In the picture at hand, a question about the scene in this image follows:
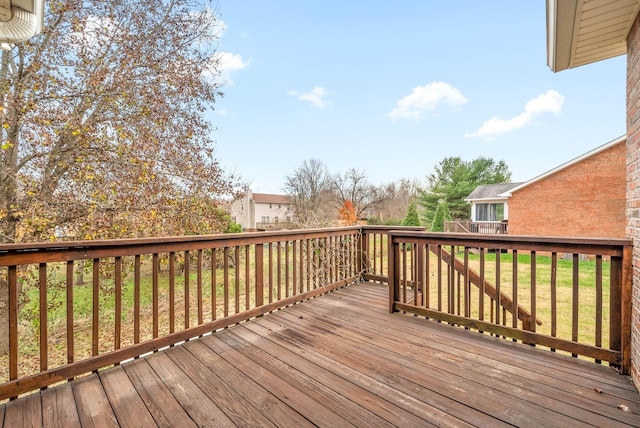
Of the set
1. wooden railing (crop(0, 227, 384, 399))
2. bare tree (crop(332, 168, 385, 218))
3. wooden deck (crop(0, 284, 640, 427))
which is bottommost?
wooden deck (crop(0, 284, 640, 427))

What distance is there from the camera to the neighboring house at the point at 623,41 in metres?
1.80

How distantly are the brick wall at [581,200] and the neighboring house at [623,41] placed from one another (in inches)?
450

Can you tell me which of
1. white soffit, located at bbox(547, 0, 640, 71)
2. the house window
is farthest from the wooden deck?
the house window

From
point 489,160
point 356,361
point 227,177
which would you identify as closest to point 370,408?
point 356,361

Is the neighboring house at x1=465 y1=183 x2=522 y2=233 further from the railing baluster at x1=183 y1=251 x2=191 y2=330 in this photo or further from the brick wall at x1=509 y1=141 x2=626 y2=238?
the railing baluster at x1=183 y1=251 x2=191 y2=330

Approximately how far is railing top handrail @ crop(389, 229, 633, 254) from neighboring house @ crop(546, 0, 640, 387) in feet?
0.46

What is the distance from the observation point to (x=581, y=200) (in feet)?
38.7

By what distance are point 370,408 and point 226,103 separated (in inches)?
255

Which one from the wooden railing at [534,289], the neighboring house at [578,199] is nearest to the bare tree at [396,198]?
the neighboring house at [578,199]

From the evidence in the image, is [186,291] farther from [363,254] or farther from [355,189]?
[355,189]

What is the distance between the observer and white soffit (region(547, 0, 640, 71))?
5.88 ft

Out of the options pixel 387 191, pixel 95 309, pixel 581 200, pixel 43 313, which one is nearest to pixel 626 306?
pixel 95 309

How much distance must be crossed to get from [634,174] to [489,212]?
16.9 meters

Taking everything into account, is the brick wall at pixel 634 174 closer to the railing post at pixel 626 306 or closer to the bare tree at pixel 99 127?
the railing post at pixel 626 306
